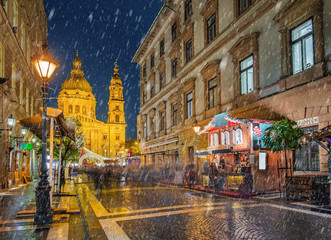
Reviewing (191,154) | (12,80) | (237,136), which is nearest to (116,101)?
(191,154)

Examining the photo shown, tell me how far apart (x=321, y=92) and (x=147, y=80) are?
28.1 metres

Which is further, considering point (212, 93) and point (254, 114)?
point (212, 93)

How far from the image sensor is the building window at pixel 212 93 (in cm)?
2073

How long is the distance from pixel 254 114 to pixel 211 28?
868 centimetres

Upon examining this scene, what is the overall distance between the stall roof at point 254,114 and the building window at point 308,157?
68.9 inches

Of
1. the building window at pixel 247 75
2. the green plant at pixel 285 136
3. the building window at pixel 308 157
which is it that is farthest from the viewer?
the building window at pixel 247 75

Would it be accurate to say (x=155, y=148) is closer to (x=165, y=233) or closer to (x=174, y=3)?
→ (x=174, y=3)

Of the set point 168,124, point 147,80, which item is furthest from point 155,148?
point 147,80

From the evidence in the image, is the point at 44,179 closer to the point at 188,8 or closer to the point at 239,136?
the point at 239,136

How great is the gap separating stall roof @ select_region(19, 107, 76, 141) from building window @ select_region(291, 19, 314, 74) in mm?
10330

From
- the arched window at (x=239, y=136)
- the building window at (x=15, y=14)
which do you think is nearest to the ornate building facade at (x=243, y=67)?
the arched window at (x=239, y=136)

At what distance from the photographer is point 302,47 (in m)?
13.0

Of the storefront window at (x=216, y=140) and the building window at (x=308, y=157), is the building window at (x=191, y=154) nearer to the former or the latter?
the storefront window at (x=216, y=140)

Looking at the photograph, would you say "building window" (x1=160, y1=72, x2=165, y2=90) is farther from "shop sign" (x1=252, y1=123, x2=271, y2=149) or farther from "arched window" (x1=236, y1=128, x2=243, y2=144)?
"shop sign" (x1=252, y1=123, x2=271, y2=149)
